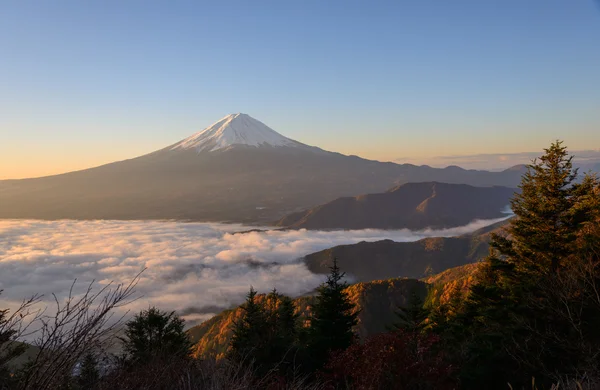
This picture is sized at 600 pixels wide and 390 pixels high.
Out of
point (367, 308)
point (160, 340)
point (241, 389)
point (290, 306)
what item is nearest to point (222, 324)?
point (367, 308)

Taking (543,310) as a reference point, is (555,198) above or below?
above

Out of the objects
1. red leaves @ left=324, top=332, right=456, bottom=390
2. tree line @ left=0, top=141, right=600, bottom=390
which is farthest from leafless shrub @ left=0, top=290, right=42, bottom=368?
red leaves @ left=324, top=332, right=456, bottom=390

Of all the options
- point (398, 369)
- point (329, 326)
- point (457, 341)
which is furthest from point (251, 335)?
point (457, 341)

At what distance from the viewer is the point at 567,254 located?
2112cm

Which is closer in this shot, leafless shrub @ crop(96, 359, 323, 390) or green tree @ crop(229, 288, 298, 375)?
leafless shrub @ crop(96, 359, 323, 390)

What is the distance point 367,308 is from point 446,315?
99.2m

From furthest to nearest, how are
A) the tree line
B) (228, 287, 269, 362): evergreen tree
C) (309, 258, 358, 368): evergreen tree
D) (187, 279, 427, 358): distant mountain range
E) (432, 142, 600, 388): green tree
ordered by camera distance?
(187, 279, 427, 358): distant mountain range < (309, 258, 358, 368): evergreen tree < (228, 287, 269, 362): evergreen tree < (432, 142, 600, 388): green tree < the tree line

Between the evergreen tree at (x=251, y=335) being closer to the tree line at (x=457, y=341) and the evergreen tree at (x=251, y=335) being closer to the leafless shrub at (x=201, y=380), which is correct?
the tree line at (x=457, y=341)

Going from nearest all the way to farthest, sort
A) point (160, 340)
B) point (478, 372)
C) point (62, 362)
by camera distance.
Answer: point (62, 362)
point (478, 372)
point (160, 340)

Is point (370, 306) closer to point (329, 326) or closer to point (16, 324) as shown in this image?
point (329, 326)

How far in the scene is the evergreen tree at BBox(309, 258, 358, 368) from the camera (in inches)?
931

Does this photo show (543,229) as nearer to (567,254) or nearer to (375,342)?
(567,254)

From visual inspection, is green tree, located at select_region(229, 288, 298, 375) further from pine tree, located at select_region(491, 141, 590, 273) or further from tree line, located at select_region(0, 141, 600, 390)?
pine tree, located at select_region(491, 141, 590, 273)

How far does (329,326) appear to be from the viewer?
24.4 metres
